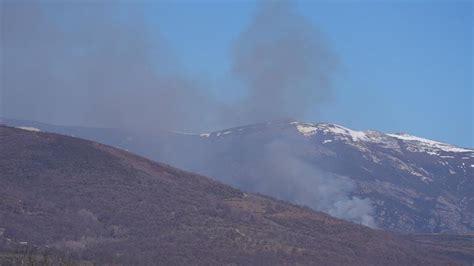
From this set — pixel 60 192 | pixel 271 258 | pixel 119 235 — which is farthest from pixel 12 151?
pixel 271 258

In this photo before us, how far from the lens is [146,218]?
426 feet

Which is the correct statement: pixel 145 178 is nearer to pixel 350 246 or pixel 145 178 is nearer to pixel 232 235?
pixel 232 235

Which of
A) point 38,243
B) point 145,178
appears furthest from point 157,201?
point 38,243

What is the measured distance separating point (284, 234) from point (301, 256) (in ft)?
39.1

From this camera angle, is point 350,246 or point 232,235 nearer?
point 232,235

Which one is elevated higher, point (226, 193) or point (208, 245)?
point (226, 193)

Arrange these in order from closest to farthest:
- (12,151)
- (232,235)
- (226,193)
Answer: (232,235) < (12,151) < (226,193)

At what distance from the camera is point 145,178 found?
149 meters

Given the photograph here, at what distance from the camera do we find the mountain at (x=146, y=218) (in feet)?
376

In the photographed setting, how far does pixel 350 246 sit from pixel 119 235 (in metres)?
39.7

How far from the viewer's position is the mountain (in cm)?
11462

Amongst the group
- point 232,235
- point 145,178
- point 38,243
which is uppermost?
point 145,178

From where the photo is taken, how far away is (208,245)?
120 m

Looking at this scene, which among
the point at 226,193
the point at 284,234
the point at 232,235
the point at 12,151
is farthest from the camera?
the point at 226,193
